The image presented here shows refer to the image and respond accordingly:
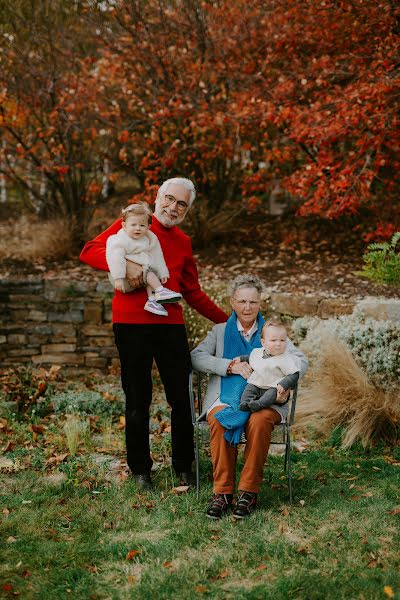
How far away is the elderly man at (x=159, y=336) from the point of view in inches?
143

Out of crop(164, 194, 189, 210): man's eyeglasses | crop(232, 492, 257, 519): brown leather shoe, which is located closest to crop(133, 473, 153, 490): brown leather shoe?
crop(232, 492, 257, 519): brown leather shoe

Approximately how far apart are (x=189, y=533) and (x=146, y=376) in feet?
2.97

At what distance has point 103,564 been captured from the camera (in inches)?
118

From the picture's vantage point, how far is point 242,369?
12.0ft

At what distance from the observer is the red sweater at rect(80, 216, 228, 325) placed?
3619 millimetres

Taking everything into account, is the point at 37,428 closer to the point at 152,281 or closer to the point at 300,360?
the point at 152,281

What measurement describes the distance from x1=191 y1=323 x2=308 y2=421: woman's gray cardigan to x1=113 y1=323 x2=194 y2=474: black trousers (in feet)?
0.30

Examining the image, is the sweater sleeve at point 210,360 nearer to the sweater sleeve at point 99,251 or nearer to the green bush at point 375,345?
the sweater sleeve at point 99,251

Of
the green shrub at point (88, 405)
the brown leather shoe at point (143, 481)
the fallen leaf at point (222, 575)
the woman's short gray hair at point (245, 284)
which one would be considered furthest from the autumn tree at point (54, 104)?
the fallen leaf at point (222, 575)

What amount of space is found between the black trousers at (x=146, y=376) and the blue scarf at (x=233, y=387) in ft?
0.82

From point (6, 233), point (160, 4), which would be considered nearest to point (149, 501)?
point (160, 4)

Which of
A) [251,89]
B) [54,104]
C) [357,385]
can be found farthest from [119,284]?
[54,104]

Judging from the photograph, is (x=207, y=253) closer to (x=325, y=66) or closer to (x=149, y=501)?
(x=325, y=66)

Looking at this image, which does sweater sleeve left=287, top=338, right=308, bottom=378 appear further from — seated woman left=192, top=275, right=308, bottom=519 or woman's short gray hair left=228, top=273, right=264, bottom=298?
woman's short gray hair left=228, top=273, right=264, bottom=298
